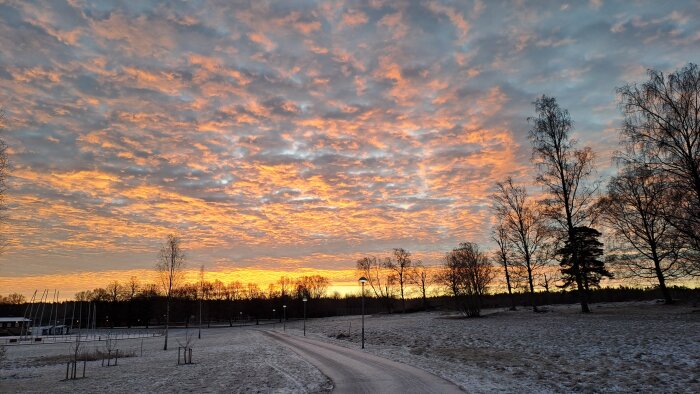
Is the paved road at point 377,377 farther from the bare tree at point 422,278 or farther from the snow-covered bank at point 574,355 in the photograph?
the bare tree at point 422,278

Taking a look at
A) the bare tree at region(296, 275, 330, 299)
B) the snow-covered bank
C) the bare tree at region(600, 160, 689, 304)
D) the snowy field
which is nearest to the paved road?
the snowy field

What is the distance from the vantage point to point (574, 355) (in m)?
17.5

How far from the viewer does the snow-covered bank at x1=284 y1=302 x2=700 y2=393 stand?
43.1 ft

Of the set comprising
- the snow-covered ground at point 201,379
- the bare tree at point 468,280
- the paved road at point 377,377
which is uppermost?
the bare tree at point 468,280

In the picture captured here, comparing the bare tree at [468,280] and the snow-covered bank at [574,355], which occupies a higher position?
the bare tree at [468,280]

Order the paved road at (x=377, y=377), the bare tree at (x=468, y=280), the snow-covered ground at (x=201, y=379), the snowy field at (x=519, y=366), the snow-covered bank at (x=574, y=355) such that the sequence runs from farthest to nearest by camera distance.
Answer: the bare tree at (x=468, y=280)
the snow-covered ground at (x=201, y=379)
the paved road at (x=377, y=377)
the snowy field at (x=519, y=366)
the snow-covered bank at (x=574, y=355)

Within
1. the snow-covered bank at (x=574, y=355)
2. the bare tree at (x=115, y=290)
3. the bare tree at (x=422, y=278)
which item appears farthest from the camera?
the bare tree at (x=115, y=290)

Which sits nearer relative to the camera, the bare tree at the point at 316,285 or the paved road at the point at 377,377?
the paved road at the point at 377,377

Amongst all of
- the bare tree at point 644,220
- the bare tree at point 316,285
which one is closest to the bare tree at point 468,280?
the bare tree at point 644,220

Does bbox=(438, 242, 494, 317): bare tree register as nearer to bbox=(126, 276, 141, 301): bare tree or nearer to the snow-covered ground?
the snow-covered ground

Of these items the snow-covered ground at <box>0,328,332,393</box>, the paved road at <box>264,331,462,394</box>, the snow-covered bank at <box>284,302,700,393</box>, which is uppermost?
the snow-covered bank at <box>284,302,700,393</box>

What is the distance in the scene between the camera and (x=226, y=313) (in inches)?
5531

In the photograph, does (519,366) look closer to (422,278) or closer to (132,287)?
(422,278)

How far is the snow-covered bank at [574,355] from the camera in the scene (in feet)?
43.1
